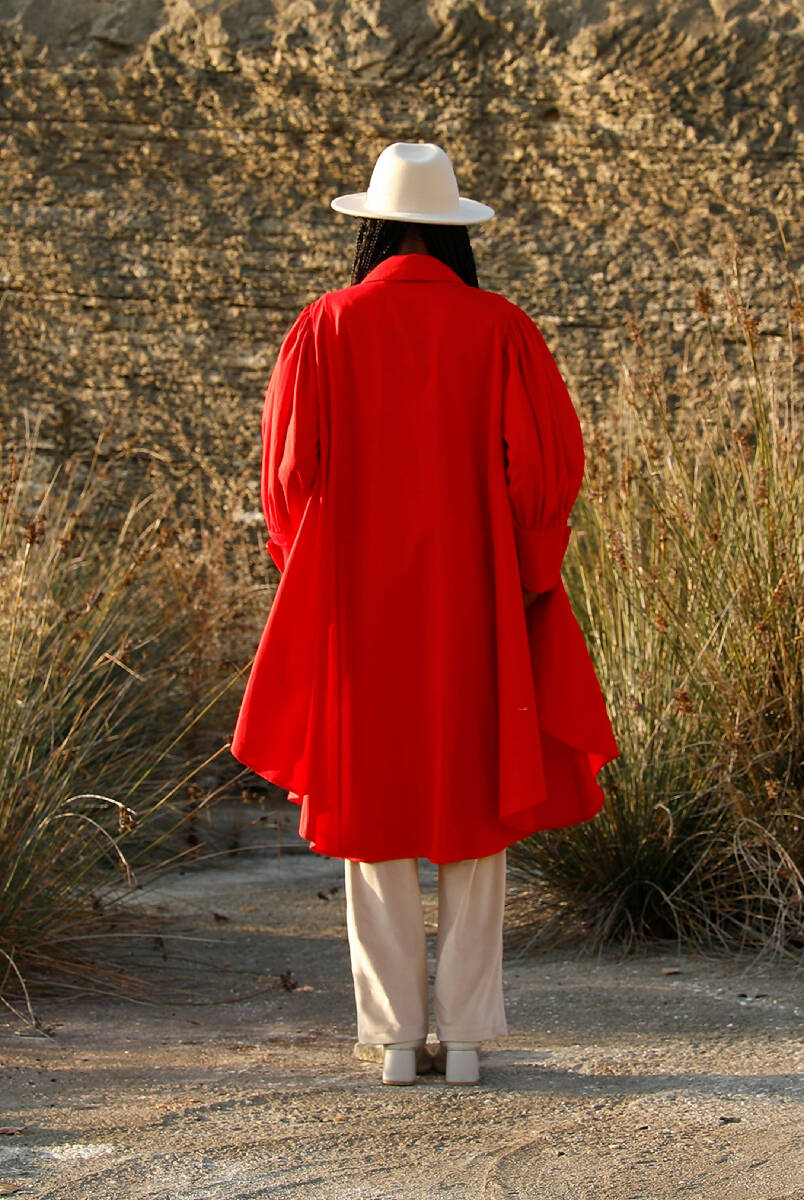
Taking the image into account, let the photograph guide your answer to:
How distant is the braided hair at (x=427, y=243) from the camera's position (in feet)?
9.93

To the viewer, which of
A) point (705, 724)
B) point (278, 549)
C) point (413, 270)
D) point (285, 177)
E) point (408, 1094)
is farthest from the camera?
point (285, 177)

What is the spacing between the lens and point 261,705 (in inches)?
115

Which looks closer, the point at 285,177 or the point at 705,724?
the point at 705,724

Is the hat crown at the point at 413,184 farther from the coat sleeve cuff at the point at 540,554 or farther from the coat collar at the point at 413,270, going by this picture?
the coat sleeve cuff at the point at 540,554

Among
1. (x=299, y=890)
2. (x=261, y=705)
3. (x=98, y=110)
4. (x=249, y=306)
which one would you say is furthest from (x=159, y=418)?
(x=261, y=705)

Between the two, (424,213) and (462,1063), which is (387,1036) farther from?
(424,213)

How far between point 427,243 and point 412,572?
0.71m

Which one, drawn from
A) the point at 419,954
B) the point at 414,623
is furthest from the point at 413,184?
the point at 419,954

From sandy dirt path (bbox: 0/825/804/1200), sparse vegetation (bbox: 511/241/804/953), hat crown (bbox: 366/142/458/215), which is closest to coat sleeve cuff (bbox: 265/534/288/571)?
hat crown (bbox: 366/142/458/215)

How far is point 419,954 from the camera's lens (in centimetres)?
293

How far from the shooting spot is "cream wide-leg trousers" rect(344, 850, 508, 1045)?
114 inches

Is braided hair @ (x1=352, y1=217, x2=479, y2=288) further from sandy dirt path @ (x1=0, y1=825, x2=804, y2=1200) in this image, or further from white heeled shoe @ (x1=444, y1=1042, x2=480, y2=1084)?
sandy dirt path @ (x1=0, y1=825, x2=804, y2=1200)

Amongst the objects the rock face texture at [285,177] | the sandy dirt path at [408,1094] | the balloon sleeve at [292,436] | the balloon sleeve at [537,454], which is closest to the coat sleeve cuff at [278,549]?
the balloon sleeve at [292,436]

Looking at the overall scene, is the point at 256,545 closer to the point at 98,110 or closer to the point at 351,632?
the point at 98,110
